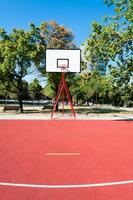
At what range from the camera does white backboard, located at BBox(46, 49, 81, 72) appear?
3269 cm

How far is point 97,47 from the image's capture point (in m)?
30.0

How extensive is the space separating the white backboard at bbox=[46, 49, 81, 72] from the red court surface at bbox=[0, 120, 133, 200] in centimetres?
1606

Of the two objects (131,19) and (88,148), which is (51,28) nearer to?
(131,19)

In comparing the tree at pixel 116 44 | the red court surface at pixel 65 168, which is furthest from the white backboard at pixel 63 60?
the red court surface at pixel 65 168

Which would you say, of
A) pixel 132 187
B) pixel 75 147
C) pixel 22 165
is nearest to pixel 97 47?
pixel 75 147

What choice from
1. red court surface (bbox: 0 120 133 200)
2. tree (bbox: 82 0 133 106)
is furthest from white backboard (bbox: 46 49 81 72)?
red court surface (bbox: 0 120 133 200)

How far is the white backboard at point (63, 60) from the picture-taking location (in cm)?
3269

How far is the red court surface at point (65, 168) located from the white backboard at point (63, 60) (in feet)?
52.7

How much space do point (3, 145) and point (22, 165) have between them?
13.3ft

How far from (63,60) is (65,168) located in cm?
2300

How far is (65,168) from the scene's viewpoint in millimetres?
10195

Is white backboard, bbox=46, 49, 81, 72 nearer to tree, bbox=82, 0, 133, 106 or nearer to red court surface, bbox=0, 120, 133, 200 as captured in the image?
tree, bbox=82, 0, 133, 106

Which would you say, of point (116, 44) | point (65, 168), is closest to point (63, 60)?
point (116, 44)

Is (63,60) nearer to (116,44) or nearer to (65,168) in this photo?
(116,44)
